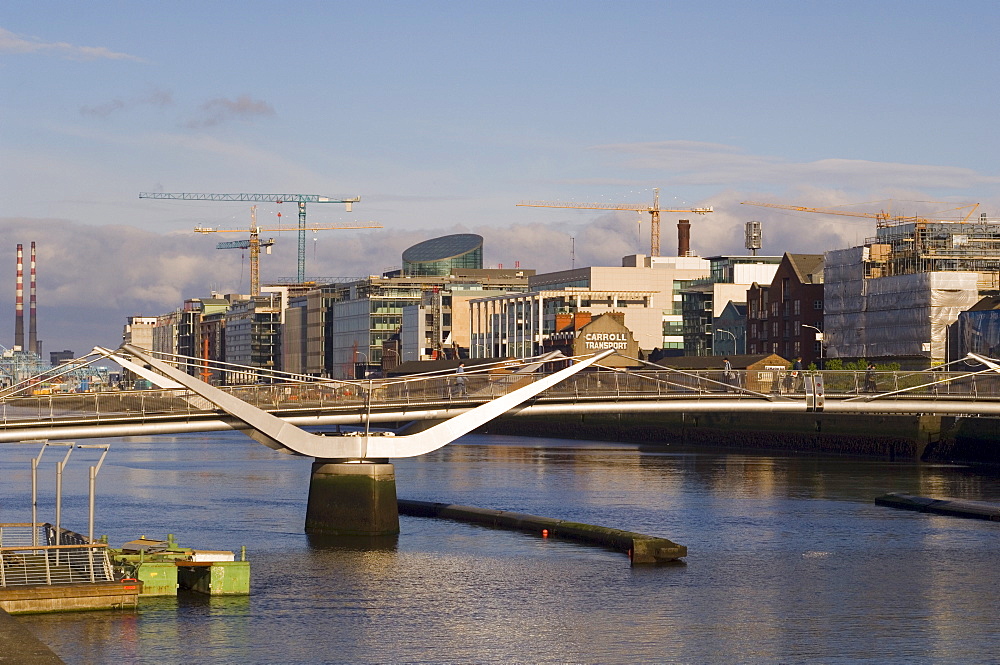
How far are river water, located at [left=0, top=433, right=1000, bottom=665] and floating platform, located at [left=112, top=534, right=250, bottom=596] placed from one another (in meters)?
0.52

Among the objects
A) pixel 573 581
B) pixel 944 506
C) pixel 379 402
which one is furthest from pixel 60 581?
pixel 944 506

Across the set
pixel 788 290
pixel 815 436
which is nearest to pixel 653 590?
pixel 815 436

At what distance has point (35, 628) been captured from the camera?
35625mm

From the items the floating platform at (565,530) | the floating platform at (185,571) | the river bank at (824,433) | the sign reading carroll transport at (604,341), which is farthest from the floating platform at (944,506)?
the sign reading carroll transport at (604,341)

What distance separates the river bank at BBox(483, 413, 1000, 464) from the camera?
9219cm

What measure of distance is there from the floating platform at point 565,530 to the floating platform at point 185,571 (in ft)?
41.9

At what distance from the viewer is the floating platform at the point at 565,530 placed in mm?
49281

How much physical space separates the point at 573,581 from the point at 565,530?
30.8 feet

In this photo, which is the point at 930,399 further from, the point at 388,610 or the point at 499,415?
the point at 388,610

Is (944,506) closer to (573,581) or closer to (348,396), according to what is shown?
(573,581)

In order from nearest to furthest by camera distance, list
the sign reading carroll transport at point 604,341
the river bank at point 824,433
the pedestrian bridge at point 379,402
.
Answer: the pedestrian bridge at point 379,402, the river bank at point 824,433, the sign reading carroll transport at point 604,341

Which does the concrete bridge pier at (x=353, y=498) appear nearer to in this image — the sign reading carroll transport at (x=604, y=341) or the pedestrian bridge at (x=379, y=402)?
the pedestrian bridge at (x=379, y=402)

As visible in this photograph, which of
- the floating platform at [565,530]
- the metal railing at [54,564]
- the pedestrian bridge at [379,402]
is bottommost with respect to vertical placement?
the floating platform at [565,530]

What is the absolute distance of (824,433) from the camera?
105m
